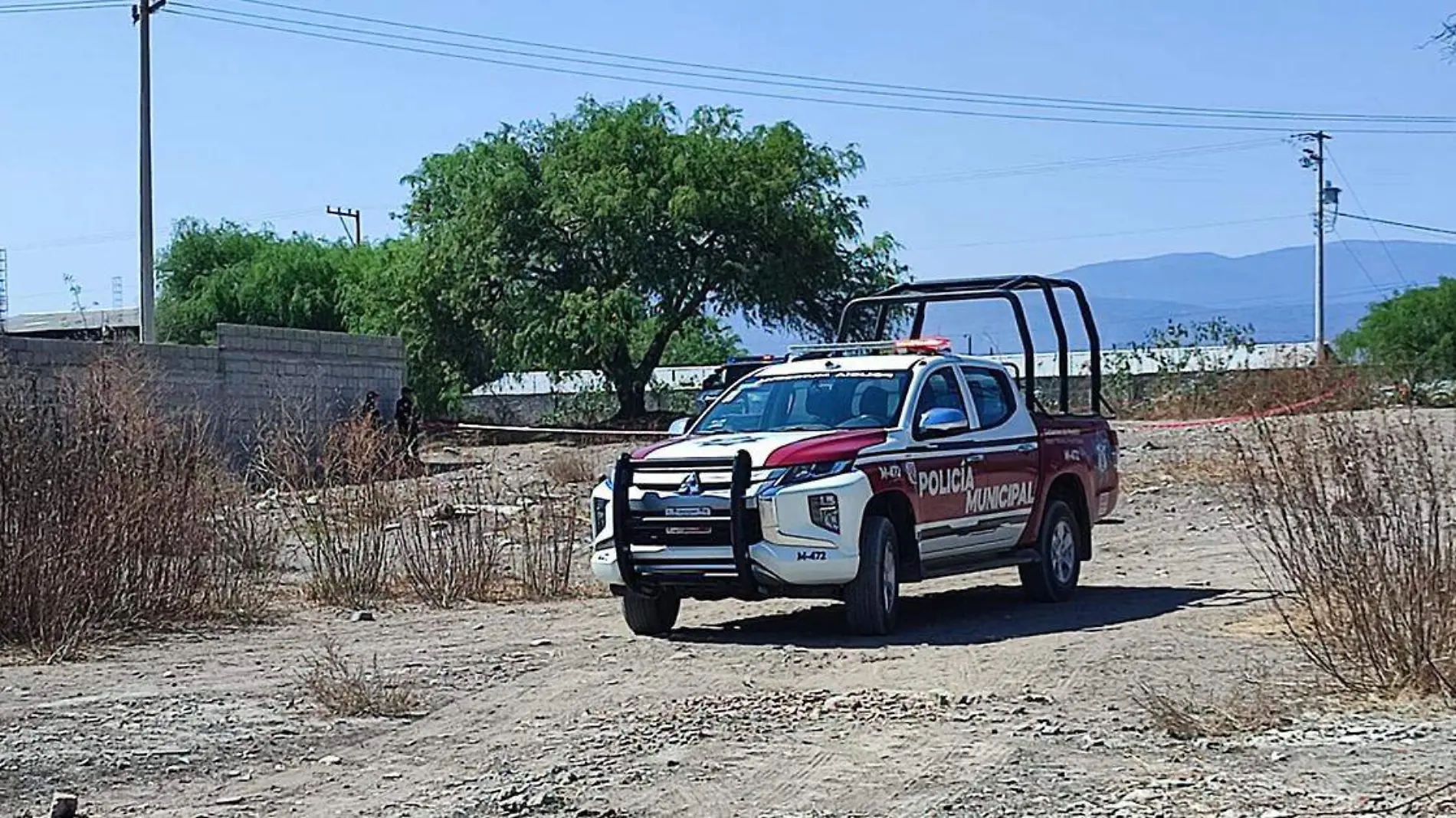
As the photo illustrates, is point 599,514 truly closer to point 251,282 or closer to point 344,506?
point 344,506

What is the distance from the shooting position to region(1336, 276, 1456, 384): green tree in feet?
202

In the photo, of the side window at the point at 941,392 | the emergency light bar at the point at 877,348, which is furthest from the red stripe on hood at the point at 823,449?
the emergency light bar at the point at 877,348

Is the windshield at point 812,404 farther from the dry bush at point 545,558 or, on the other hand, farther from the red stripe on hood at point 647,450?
the dry bush at point 545,558

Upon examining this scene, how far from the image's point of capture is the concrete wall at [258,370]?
26781 mm

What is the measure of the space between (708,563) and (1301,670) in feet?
12.8

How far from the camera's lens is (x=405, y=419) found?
33219 millimetres

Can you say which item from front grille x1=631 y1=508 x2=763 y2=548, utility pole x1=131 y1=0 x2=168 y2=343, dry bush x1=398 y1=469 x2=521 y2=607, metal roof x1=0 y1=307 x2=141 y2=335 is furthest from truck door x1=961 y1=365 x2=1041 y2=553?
metal roof x1=0 y1=307 x2=141 y2=335

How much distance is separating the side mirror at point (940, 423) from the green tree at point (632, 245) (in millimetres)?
30559

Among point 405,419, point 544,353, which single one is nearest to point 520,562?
point 405,419

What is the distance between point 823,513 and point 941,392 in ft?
6.76

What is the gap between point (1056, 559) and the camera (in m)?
15.1

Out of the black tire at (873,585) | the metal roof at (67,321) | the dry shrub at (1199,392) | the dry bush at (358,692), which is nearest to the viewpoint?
the dry bush at (358,692)

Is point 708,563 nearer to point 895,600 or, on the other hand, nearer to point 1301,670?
point 895,600

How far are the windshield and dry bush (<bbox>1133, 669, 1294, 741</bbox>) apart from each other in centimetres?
406
